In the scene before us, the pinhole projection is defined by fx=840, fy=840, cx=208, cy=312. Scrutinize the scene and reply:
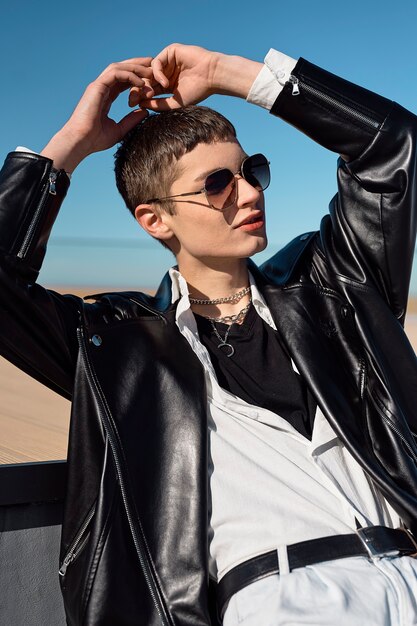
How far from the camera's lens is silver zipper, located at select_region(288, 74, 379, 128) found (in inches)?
126

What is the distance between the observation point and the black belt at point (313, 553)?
255 cm

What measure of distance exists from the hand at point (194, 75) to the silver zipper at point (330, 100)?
0.67ft

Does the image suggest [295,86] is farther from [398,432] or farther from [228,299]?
[398,432]

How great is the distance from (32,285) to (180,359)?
22.8 inches

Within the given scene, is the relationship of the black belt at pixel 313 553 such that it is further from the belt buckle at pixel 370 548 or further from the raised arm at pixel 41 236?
the raised arm at pixel 41 236

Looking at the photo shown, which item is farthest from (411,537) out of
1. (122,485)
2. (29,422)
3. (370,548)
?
(29,422)

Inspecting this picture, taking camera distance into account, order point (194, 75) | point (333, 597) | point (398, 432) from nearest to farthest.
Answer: point (333, 597) → point (398, 432) → point (194, 75)

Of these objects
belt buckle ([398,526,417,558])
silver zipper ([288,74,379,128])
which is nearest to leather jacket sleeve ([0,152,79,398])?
silver zipper ([288,74,379,128])

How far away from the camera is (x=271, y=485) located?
8.88 ft

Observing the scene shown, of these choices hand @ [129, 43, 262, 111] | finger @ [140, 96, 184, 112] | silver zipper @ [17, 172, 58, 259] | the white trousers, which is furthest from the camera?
finger @ [140, 96, 184, 112]

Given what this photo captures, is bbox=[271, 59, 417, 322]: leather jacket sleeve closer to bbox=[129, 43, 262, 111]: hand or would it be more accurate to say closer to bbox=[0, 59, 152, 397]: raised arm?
bbox=[129, 43, 262, 111]: hand

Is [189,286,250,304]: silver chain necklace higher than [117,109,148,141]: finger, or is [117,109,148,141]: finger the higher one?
[117,109,148,141]: finger

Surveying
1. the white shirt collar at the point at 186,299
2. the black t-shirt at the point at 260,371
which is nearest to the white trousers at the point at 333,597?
the black t-shirt at the point at 260,371

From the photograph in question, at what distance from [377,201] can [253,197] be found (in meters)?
0.47
